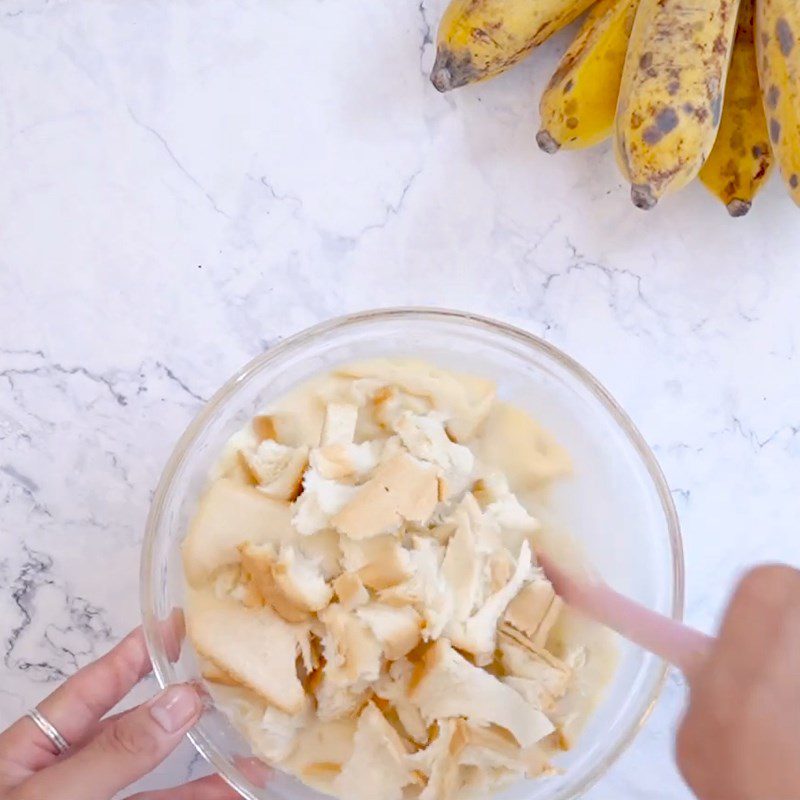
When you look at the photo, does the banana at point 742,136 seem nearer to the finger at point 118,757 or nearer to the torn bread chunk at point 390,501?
the torn bread chunk at point 390,501

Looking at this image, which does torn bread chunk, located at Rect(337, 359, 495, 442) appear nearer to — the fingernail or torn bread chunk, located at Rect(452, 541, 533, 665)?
torn bread chunk, located at Rect(452, 541, 533, 665)

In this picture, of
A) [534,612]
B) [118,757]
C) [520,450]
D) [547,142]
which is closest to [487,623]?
[534,612]

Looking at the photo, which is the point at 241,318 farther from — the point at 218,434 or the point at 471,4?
the point at 471,4

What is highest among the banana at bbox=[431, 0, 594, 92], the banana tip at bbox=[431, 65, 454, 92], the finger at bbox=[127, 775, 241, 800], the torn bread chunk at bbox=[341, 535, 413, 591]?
the banana at bbox=[431, 0, 594, 92]

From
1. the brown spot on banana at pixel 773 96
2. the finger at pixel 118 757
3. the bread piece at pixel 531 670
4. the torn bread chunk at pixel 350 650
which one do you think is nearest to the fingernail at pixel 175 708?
the finger at pixel 118 757

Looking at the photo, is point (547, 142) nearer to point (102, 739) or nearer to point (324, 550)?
point (324, 550)

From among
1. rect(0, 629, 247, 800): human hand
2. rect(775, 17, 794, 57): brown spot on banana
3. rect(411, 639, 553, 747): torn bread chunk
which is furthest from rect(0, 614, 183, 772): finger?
rect(775, 17, 794, 57): brown spot on banana
